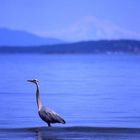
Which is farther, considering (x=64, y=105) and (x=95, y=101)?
(x=95, y=101)

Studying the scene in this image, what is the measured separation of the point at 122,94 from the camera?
32.3m

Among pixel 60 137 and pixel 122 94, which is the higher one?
pixel 122 94

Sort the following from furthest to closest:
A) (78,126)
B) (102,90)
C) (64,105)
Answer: (102,90), (64,105), (78,126)

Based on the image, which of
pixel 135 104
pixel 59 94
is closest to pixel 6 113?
pixel 135 104

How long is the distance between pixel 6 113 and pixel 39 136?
6.10m

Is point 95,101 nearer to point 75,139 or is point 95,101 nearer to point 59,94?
point 59,94

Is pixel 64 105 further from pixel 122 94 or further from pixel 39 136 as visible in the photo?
pixel 39 136

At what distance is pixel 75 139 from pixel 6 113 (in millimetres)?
6902

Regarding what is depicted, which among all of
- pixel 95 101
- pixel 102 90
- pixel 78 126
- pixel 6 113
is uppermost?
pixel 102 90

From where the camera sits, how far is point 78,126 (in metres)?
20.1

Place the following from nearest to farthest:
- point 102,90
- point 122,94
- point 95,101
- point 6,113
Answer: point 6,113
point 95,101
point 122,94
point 102,90

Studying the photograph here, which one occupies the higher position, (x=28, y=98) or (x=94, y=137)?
(x=28, y=98)

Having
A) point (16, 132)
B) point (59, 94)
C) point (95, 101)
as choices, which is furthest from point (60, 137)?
point (59, 94)

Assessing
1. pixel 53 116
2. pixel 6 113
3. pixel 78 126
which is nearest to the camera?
pixel 53 116
